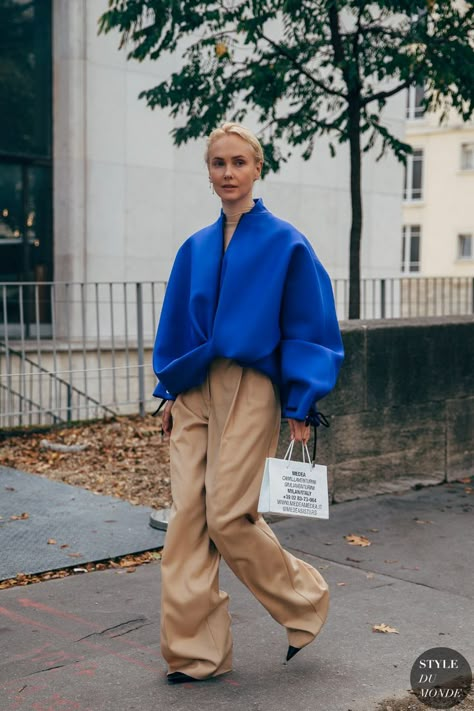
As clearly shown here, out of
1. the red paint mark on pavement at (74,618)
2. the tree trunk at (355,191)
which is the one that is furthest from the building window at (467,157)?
the red paint mark on pavement at (74,618)

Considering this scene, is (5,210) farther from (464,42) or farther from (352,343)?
(352,343)

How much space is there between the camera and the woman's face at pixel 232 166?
3580 millimetres

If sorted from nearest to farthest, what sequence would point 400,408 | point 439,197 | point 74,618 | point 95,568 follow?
1. point 74,618
2. point 95,568
3. point 400,408
4. point 439,197

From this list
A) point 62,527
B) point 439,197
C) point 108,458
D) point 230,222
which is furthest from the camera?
point 439,197

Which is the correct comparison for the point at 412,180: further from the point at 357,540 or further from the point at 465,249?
the point at 357,540

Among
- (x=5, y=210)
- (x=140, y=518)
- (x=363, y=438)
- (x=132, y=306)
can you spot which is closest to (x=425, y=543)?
(x=363, y=438)

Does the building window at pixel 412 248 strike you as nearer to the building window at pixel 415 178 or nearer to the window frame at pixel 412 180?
the window frame at pixel 412 180

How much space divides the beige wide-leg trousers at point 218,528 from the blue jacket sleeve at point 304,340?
117 mm

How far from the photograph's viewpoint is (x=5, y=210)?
1391 centimetres

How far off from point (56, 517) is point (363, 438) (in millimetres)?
2081

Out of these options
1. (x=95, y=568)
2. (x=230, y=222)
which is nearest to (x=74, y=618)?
(x=95, y=568)

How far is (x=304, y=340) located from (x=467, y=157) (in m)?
36.3

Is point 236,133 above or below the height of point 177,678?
above

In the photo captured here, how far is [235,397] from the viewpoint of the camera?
11.9 ft
